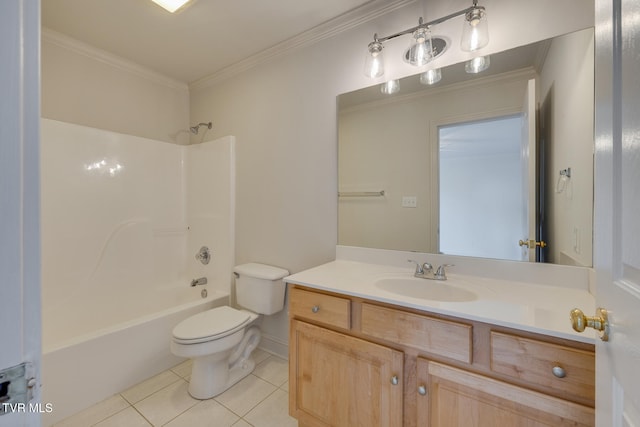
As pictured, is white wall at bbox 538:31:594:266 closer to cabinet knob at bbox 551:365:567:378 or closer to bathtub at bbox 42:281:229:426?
cabinet knob at bbox 551:365:567:378

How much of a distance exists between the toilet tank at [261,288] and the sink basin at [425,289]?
34.3 inches

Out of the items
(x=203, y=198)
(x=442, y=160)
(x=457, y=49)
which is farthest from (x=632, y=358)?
(x=203, y=198)

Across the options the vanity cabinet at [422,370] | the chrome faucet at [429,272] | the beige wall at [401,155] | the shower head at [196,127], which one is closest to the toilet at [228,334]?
the vanity cabinet at [422,370]

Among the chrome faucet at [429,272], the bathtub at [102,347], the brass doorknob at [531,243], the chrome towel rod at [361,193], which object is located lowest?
the bathtub at [102,347]

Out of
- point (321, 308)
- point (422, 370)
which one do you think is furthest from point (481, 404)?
point (321, 308)

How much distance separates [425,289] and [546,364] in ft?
1.83

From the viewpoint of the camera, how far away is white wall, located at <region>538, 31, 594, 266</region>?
112 centimetres

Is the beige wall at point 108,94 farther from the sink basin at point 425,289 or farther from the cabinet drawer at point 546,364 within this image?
the cabinet drawer at point 546,364

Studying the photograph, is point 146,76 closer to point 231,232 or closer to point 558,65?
point 231,232

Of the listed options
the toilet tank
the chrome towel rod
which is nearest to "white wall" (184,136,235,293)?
the toilet tank

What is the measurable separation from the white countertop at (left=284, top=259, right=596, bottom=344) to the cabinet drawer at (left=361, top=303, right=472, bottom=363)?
0.05 metres

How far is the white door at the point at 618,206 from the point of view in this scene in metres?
0.48

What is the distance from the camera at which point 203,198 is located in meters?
2.58

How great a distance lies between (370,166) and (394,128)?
0.27m
